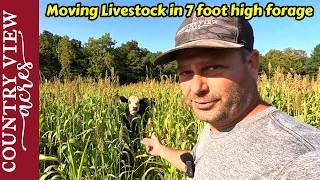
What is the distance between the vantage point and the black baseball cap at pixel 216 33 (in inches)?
54.9

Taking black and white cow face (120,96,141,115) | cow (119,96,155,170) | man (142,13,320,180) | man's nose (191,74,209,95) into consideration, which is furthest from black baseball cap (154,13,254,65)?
black and white cow face (120,96,141,115)

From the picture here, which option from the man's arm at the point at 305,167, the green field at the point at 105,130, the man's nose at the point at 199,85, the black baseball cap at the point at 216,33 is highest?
the black baseball cap at the point at 216,33

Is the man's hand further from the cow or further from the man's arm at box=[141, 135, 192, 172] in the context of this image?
the cow

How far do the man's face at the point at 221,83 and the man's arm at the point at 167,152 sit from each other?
772 millimetres

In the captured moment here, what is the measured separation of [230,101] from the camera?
A: 1410 millimetres

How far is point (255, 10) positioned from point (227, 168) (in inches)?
97.1

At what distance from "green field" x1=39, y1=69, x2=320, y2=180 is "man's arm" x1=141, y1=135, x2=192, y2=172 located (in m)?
0.50

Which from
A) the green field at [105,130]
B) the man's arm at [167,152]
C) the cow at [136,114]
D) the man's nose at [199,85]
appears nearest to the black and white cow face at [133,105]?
the cow at [136,114]

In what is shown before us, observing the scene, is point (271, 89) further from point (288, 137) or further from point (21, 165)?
point (288, 137)

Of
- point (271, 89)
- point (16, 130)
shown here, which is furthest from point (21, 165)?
point (271, 89)

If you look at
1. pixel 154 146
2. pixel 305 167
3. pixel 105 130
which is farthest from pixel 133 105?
pixel 305 167

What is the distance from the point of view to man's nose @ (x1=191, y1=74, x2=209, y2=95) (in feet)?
4.77

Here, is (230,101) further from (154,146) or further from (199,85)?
(154,146)

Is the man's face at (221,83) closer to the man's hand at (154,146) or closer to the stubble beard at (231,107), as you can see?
the stubble beard at (231,107)
